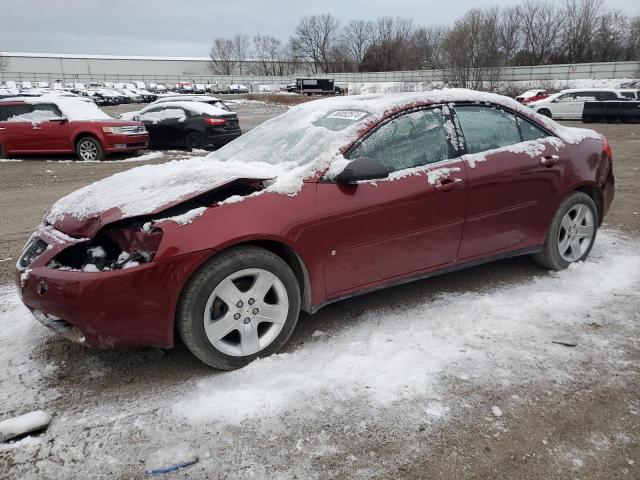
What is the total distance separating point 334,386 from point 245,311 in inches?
25.4

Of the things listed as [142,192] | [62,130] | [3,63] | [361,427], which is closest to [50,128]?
[62,130]

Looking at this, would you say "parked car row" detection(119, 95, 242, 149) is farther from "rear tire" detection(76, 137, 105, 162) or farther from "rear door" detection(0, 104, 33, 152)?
"rear door" detection(0, 104, 33, 152)

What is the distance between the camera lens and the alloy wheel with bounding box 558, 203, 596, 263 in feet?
13.5

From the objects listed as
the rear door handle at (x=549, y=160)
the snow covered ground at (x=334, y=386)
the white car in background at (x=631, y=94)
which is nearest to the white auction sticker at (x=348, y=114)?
the snow covered ground at (x=334, y=386)

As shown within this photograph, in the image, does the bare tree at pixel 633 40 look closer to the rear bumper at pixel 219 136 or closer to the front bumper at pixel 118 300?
the rear bumper at pixel 219 136

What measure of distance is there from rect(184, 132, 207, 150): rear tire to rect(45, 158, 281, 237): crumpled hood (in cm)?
1013

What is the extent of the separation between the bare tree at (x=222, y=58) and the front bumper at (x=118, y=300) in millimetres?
113248

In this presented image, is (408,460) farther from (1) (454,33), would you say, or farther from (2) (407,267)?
(1) (454,33)

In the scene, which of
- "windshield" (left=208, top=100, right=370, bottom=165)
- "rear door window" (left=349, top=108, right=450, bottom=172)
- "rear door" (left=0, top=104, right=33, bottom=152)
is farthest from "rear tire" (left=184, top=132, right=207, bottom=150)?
"rear door window" (left=349, top=108, right=450, bottom=172)

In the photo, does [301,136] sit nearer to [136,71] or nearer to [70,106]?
[70,106]

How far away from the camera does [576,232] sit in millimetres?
4188

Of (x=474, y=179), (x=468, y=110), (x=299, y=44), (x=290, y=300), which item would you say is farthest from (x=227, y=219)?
(x=299, y=44)

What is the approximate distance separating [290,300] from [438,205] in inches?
47.0

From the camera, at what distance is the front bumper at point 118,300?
247 centimetres
